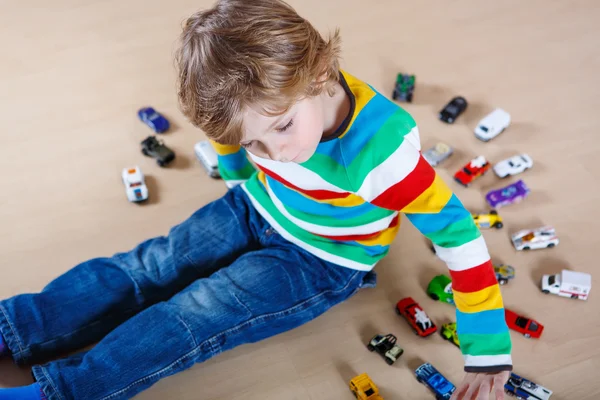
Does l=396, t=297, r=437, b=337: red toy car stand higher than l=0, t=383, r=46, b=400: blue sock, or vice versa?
l=0, t=383, r=46, b=400: blue sock

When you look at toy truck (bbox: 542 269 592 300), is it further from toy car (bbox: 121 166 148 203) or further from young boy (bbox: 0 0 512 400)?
toy car (bbox: 121 166 148 203)

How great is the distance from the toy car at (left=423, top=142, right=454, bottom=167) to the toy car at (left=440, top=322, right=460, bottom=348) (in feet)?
1.24

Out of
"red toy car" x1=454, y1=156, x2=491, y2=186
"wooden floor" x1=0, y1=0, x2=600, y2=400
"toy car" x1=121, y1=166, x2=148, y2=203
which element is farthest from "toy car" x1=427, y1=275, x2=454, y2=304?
"toy car" x1=121, y1=166, x2=148, y2=203

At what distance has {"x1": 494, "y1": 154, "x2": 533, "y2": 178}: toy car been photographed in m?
1.31

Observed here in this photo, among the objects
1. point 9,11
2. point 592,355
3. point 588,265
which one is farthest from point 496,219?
point 9,11

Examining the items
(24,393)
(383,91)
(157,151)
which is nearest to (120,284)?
(24,393)

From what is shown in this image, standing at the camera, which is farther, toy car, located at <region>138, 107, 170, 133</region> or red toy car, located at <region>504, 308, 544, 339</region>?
toy car, located at <region>138, 107, 170, 133</region>

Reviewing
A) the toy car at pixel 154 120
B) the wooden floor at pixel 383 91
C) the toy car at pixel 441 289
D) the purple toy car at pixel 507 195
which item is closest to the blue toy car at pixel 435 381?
the wooden floor at pixel 383 91

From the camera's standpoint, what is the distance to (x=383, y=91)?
1.50m

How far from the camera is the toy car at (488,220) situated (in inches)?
48.0

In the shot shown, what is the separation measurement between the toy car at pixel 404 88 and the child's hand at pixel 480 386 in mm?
698

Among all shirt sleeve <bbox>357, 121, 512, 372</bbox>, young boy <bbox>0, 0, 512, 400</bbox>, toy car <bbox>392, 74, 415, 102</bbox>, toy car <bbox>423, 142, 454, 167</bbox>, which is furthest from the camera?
toy car <bbox>392, 74, 415, 102</bbox>

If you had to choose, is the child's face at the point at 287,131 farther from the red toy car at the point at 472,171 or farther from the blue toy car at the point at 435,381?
the red toy car at the point at 472,171

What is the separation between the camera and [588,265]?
118cm
